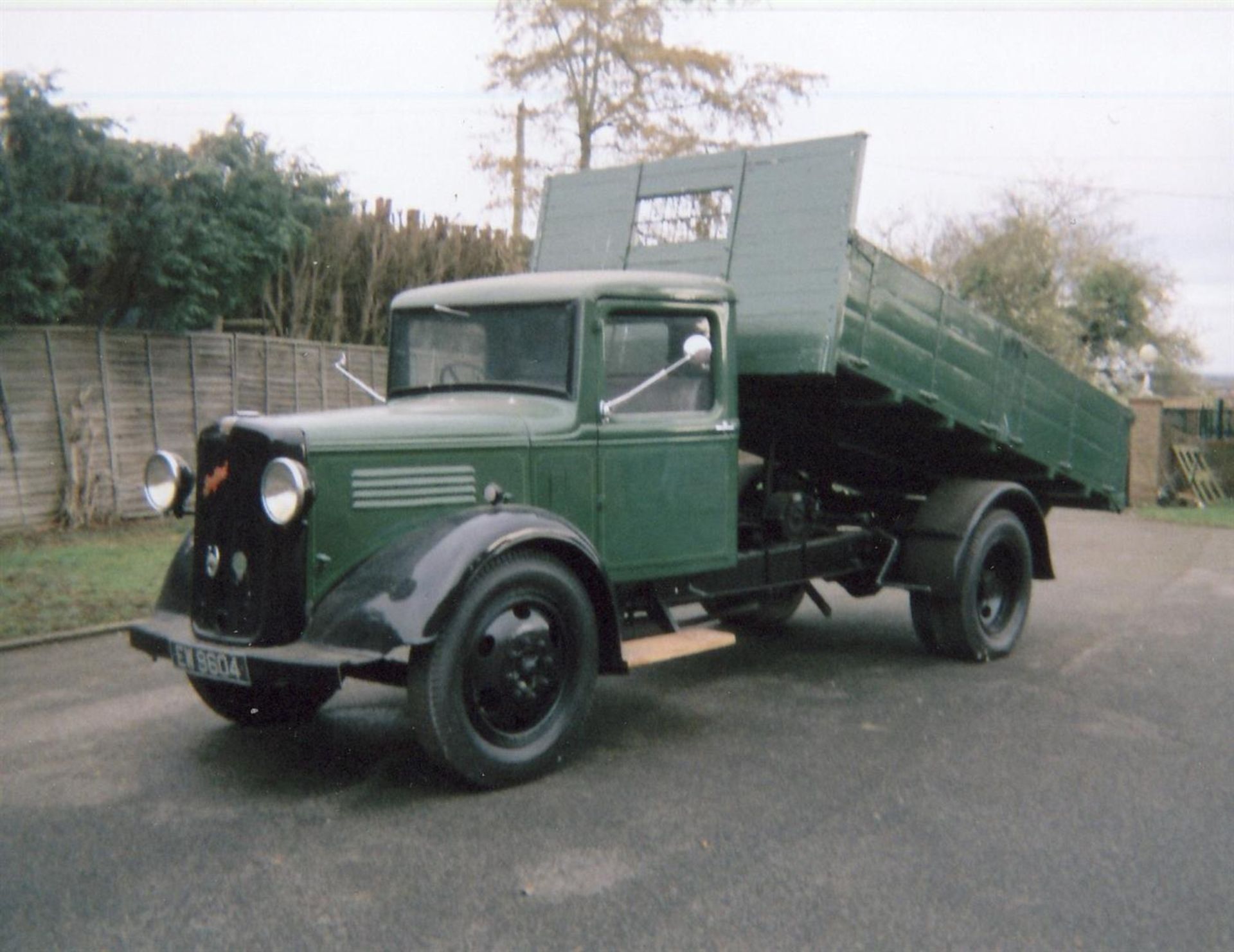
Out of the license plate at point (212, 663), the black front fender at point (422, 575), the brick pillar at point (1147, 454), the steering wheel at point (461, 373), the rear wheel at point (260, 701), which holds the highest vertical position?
the steering wheel at point (461, 373)

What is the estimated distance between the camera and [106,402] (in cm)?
1113

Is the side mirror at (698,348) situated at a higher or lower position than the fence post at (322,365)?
higher

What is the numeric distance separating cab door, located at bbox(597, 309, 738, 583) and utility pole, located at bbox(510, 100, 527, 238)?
15.1m

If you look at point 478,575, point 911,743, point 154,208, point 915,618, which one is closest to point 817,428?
point 915,618

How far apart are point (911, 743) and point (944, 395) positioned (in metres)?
2.18

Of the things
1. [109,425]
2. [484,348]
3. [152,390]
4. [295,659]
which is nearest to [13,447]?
[109,425]

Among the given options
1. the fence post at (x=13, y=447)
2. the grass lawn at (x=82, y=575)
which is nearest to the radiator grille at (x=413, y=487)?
the grass lawn at (x=82, y=575)

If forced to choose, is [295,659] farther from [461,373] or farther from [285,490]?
[461,373]

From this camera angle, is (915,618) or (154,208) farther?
(154,208)

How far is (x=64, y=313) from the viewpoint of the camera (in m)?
10.8

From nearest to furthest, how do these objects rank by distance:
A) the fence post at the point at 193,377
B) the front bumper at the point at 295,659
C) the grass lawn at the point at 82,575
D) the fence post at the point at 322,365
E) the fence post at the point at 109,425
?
the front bumper at the point at 295,659
the grass lawn at the point at 82,575
the fence post at the point at 109,425
the fence post at the point at 193,377
the fence post at the point at 322,365

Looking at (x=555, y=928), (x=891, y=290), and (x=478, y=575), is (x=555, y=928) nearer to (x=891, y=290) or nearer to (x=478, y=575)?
(x=478, y=575)

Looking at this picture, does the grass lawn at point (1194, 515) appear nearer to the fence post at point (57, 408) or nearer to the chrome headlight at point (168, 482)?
the fence post at point (57, 408)

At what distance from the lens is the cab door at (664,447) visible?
211 inches
